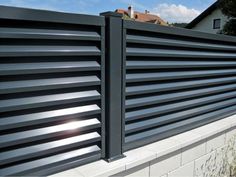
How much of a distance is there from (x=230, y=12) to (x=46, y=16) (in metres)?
15.3

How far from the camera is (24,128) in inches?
53.5

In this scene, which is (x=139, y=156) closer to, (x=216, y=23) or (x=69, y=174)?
(x=69, y=174)

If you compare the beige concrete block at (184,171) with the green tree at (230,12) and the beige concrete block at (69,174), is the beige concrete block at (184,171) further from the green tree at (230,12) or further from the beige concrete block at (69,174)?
the green tree at (230,12)

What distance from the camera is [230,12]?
577 inches

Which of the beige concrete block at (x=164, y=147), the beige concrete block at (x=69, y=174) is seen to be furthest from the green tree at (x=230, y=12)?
the beige concrete block at (x=69, y=174)

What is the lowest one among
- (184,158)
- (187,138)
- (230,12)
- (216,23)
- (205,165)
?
(205,165)

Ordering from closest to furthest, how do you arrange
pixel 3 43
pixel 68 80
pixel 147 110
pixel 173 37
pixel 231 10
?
pixel 3 43, pixel 68 80, pixel 147 110, pixel 173 37, pixel 231 10

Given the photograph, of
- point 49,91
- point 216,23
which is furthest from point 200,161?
point 216,23

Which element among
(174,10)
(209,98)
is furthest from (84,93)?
(174,10)

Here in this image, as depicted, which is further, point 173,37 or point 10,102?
point 173,37

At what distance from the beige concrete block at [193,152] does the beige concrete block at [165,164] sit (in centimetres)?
8

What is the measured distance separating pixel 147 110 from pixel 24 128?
2.96 ft

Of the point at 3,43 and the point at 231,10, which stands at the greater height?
the point at 231,10

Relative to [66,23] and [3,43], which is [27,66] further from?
[66,23]
